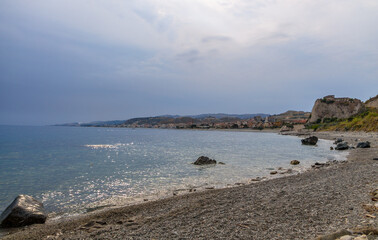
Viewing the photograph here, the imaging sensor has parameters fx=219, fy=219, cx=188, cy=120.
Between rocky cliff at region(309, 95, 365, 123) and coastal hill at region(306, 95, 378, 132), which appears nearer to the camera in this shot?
coastal hill at region(306, 95, 378, 132)

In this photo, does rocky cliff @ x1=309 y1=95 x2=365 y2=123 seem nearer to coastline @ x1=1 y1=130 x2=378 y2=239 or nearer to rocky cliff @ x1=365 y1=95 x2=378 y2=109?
rocky cliff @ x1=365 y1=95 x2=378 y2=109

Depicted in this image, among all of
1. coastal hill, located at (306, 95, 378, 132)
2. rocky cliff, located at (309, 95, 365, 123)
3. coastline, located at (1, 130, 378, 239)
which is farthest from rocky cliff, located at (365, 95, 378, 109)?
coastline, located at (1, 130, 378, 239)

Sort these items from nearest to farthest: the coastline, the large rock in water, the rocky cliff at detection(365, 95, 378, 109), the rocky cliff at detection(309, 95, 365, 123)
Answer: the coastline < the large rock in water < the rocky cliff at detection(309, 95, 365, 123) < the rocky cliff at detection(365, 95, 378, 109)

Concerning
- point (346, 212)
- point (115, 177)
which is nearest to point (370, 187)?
point (346, 212)

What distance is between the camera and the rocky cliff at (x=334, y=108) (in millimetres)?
118125

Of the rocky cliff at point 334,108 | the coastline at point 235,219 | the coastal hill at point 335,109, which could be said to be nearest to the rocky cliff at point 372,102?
the coastal hill at point 335,109

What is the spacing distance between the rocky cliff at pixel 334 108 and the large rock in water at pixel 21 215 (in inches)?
5468

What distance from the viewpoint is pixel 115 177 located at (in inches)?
795

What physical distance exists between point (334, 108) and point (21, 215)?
483ft

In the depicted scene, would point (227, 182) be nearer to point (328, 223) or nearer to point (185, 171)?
point (185, 171)

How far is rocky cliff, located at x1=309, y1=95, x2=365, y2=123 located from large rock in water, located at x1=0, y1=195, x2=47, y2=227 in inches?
5468

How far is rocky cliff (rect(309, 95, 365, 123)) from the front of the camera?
118 meters

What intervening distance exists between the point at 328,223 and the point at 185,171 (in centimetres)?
1664

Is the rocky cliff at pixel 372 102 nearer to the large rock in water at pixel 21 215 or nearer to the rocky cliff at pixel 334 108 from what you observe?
the rocky cliff at pixel 334 108
